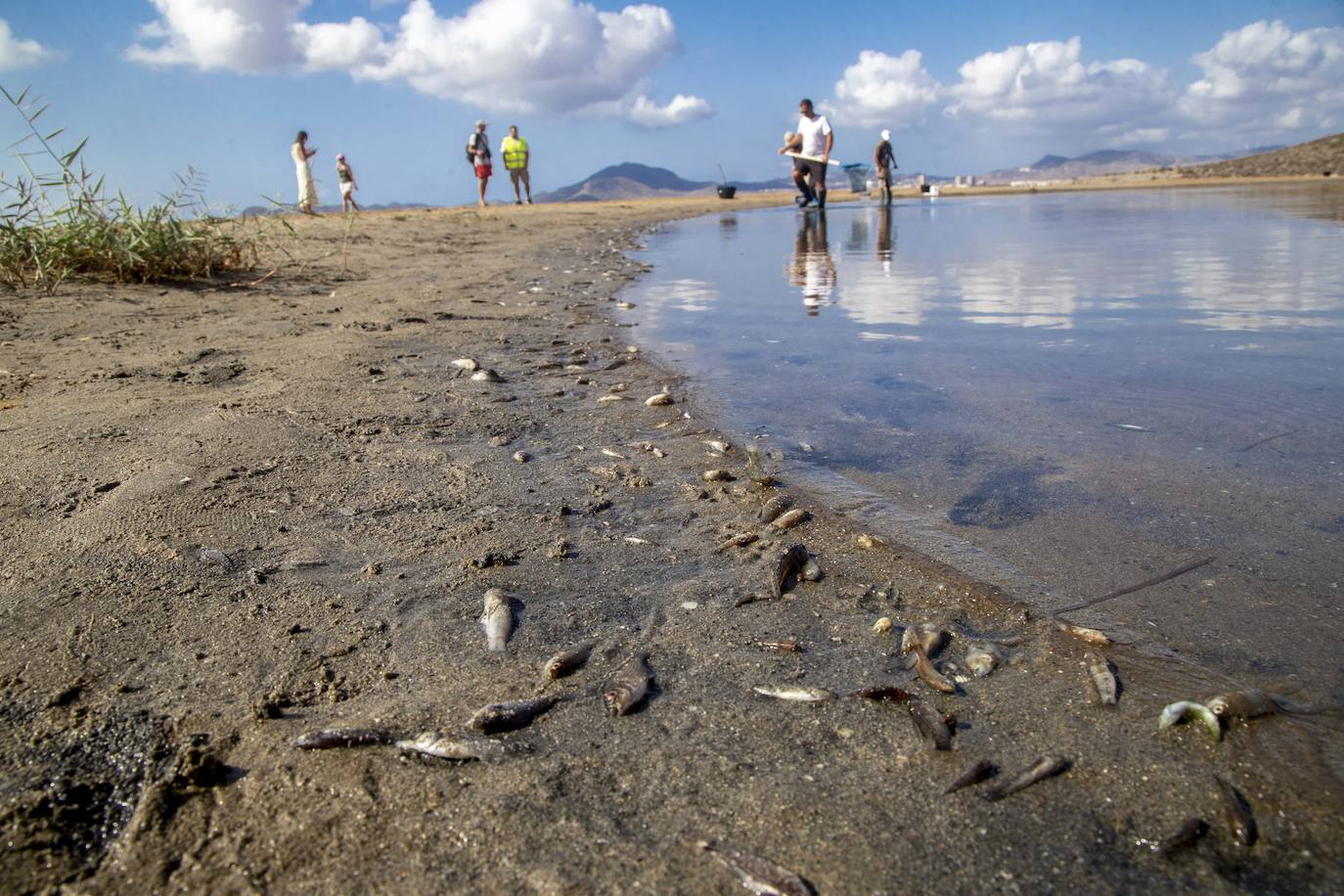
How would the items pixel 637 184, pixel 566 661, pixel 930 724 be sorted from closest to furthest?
pixel 930 724 → pixel 566 661 → pixel 637 184

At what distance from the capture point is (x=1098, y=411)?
425 centimetres

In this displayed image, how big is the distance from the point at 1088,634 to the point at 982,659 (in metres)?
0.32

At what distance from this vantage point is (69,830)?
1.54 metres

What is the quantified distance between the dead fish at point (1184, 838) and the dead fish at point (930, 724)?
1.31 ft

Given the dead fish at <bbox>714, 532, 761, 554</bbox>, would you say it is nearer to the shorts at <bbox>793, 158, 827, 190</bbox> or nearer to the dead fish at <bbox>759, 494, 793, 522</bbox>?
the dead fish at <bbox>759, 494, 793, 522</bbox>

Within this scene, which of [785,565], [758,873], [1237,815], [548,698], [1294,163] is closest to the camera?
[758,873]

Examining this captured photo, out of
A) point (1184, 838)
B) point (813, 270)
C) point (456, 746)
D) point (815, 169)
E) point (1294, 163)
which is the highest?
point (1294, 163)

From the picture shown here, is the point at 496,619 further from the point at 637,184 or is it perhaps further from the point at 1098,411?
the point at 637,184

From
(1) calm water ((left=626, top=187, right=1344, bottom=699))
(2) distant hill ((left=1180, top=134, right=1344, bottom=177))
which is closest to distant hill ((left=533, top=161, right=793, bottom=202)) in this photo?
(2) distant hill ((left=1180, top=134, right=1344, bottom=177))

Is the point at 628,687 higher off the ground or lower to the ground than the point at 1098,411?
lower

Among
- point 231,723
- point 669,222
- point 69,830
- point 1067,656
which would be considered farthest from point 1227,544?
point 669,222

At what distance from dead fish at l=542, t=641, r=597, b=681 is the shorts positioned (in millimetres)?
22367

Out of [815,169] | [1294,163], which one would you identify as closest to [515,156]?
[815,169]

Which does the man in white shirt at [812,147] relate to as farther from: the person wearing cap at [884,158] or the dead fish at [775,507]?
the dead fish at [775,507]
